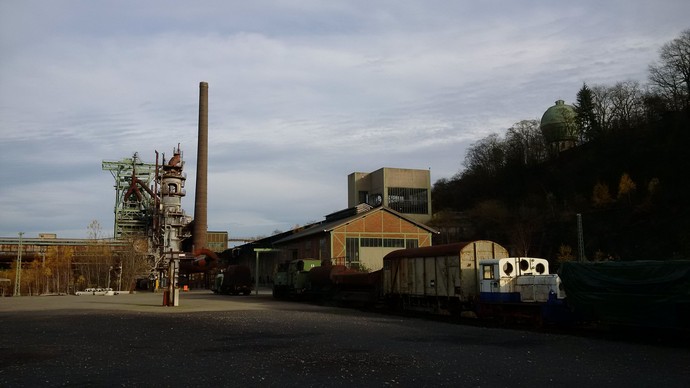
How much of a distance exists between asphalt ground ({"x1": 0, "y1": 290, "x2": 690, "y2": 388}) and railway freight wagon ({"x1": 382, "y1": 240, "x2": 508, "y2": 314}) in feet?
10.5

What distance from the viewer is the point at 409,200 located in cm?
8925

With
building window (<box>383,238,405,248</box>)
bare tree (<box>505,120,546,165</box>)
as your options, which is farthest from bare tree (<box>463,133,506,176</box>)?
building window (<box>383,238,405,248</box>)

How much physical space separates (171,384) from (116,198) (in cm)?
8490

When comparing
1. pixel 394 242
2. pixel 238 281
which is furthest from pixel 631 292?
pixel 238 281

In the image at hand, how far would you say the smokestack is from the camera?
70062mm

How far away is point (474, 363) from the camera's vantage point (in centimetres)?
1266

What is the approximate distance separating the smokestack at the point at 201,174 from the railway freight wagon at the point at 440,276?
148ft

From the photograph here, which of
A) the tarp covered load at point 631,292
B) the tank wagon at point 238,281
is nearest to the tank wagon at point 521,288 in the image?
the tarp covered load at point 631,292

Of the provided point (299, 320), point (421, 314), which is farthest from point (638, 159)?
point (299, 320)

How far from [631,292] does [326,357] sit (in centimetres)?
1019

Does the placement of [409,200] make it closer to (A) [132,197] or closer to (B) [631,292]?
(A) [132,197]

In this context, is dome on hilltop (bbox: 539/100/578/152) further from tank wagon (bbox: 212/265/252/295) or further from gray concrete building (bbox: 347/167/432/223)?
tank wagon (bbox: 212/265/252/295)

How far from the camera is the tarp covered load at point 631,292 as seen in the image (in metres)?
15.9

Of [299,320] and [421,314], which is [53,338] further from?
[421,314]
